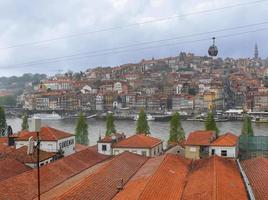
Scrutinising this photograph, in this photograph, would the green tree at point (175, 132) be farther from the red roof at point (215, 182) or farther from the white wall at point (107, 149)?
the red roof at point (215, 182)

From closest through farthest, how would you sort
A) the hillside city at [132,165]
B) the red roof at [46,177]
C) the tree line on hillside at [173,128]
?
the hillside city at [132,165] < the red roof at [46,177] < the tree line on hillside at [173,128]

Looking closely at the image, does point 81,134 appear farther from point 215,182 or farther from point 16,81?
point 16,81

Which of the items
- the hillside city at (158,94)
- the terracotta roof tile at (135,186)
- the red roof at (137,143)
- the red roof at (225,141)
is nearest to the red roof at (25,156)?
the red roof at (137,143)

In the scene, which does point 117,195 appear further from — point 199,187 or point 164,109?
point 164,109

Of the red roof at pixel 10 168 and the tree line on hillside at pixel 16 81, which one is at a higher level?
the tree line on hillside at pixel 16 81

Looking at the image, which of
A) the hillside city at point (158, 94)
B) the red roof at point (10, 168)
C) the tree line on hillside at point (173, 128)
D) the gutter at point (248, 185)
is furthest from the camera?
the hillside city at point (158, 94)

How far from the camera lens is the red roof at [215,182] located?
1014 cm

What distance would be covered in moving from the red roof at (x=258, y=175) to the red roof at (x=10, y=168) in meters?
6.88

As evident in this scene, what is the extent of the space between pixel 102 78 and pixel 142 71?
1053cm

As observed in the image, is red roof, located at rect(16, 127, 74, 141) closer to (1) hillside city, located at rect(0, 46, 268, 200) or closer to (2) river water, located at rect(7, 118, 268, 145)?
(1) hillside city, located at rect(0, 46, 268, 200)

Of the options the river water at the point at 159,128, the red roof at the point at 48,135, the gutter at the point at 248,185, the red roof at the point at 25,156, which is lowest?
the river water at the point at 159,128

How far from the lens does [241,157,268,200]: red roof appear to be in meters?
10.8

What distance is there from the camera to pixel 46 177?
43.1ft

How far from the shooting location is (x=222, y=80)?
9000 cm
